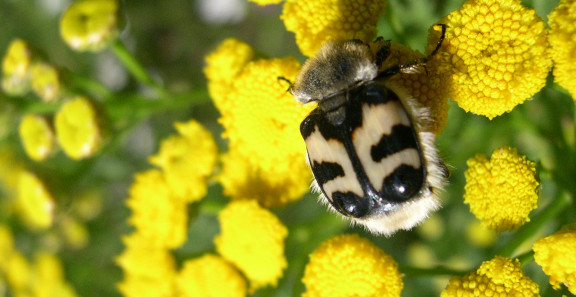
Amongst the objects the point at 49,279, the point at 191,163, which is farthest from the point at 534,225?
the point at 49,279

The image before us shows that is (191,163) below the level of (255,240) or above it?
above

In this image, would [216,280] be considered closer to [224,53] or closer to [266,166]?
[266,166]

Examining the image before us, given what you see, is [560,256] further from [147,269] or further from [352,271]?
[147,269]

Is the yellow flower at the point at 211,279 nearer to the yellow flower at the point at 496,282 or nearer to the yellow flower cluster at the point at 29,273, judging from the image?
the yellow flower at the point at 496,282

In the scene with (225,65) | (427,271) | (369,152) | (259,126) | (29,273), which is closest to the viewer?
(369,152)

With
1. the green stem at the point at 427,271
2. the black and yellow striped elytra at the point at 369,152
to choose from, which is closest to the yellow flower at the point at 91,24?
the black and yellow striped elytra at the point at 369,152

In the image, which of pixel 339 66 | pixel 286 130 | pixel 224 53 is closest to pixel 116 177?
pixel 224 53
